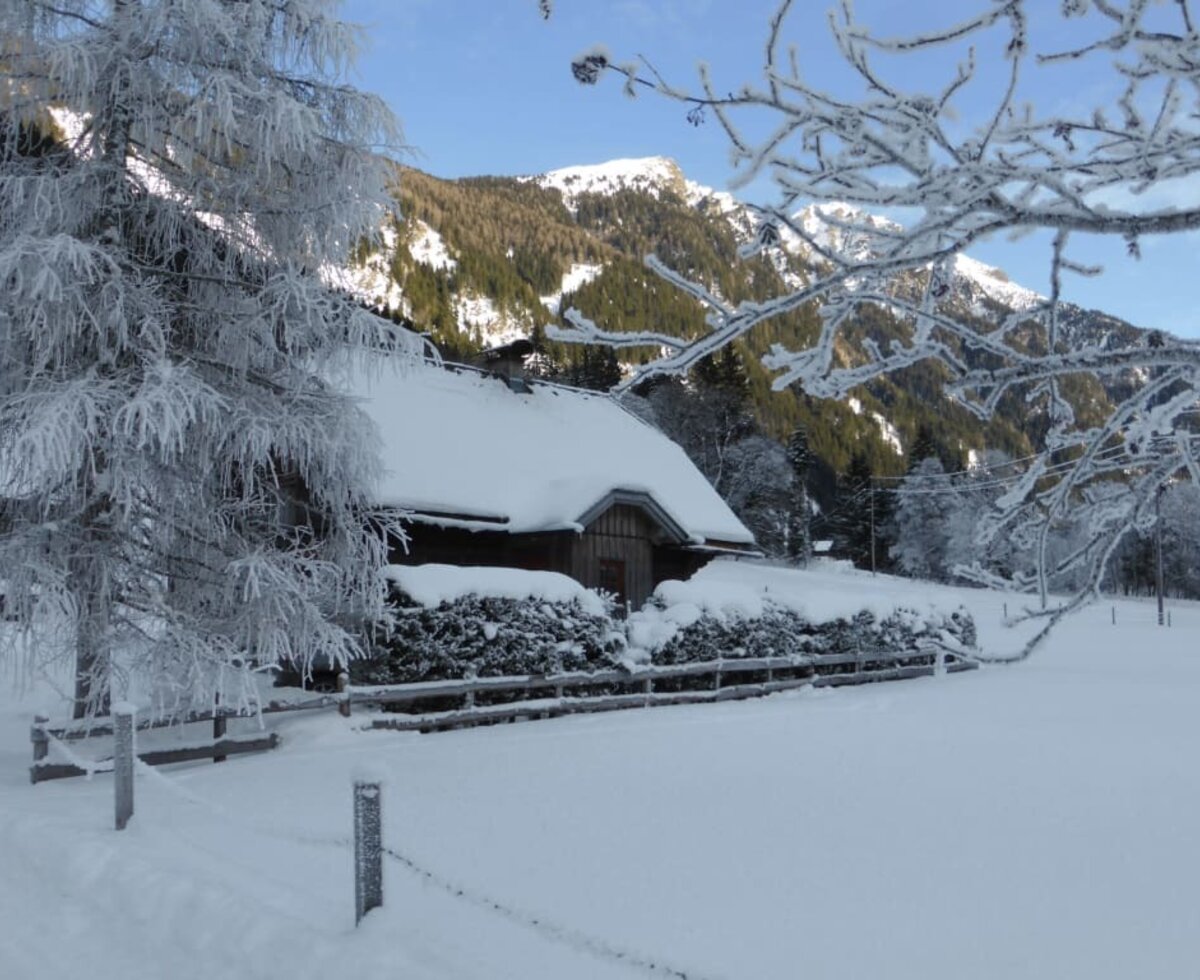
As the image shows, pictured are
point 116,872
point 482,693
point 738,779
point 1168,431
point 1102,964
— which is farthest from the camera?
point 482,693

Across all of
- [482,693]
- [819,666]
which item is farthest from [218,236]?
[819,666]

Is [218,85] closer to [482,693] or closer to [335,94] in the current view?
[335,94]

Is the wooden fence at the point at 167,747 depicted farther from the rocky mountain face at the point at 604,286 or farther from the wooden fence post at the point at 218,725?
the rocky mountain face at the point at 604,286

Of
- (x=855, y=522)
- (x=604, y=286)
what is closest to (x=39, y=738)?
(x=855, y=522)

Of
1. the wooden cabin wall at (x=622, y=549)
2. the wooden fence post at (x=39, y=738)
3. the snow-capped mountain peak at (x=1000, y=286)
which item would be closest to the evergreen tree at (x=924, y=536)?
the wooden cabin wall at (x=622, y=549)

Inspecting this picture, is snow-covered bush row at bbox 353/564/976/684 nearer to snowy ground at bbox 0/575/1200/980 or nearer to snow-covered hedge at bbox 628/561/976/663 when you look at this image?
snow-covered hedge at bbox 628/561/976/663

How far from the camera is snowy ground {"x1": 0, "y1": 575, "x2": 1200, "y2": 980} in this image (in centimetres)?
458

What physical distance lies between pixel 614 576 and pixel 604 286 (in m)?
88.4

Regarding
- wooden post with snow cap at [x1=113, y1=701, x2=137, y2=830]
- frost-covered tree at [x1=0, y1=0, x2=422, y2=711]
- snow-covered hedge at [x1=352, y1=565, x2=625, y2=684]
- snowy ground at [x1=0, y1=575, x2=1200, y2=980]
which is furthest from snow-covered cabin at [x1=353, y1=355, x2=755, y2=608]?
wooden post with snow cap at [x1=113, y1=701, x2=137, y2=830]

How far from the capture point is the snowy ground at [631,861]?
15.0 feet

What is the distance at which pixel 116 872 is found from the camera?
601 cm

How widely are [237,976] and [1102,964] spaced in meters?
4.19

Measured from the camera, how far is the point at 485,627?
12.7 meters

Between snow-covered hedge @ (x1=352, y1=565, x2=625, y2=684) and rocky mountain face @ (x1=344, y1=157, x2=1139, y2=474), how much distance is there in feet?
13.2
